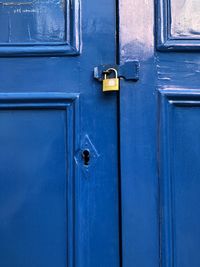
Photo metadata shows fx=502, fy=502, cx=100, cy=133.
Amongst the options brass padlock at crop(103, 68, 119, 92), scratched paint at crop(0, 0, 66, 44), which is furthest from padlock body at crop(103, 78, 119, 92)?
scratched paint at crop(0, 0, 66, 44)

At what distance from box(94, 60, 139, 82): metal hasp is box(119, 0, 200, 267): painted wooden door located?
0.02 m

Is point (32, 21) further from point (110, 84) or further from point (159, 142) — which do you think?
point (159, 142)

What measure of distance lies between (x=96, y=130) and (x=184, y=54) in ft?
1.35

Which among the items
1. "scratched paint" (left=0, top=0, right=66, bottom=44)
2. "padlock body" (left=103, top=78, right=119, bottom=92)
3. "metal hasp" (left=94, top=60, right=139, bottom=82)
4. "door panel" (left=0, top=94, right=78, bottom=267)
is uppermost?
"scratched paint" (left=0, top=0, right=66, bottom=44)

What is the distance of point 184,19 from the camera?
180cm

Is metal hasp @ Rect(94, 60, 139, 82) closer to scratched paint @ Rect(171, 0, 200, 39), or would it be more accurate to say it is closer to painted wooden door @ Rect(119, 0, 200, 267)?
painted wooden door @ Rect(119, 0, 200, 267)

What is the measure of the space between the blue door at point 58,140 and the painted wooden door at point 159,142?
5cm

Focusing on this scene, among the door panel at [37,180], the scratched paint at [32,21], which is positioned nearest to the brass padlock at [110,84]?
the door panel at [37,180]

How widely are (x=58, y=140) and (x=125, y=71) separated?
335 mm

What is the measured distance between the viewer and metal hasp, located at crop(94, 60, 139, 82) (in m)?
1.75

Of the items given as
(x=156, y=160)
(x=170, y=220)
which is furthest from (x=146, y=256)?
(x=156, y=160)

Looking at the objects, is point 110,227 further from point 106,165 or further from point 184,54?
point 184,54

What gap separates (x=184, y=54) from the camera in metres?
1.78

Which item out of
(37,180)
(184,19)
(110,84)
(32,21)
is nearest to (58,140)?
(37,180)
